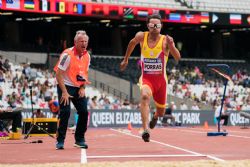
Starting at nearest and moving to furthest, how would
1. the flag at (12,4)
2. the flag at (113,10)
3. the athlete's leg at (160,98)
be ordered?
the athlete's leg at (160,98) < the flag at (12,4) < the flag at (113,10)

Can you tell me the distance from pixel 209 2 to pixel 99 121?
17961 mm

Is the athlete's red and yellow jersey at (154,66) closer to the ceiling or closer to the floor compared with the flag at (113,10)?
closer to the floor

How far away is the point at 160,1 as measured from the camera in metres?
43.7

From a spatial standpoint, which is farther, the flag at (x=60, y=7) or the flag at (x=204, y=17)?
the flag at (x=204, y=17)

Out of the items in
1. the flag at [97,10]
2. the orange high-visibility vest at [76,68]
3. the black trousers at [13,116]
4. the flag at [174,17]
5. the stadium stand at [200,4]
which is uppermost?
the stadium stand at [200,4]

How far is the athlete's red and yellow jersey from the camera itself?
11500mm

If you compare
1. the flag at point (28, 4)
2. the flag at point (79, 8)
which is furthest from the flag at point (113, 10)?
the flag at point (28, 4)

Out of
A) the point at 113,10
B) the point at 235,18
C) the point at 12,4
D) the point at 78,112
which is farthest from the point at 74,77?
the point at 235,18

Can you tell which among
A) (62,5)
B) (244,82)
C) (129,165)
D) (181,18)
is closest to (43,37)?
(62,5)

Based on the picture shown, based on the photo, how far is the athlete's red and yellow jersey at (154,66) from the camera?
37.7ft

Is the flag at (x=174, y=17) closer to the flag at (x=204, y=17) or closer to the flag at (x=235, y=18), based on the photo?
the flag at (x=204, y=17)

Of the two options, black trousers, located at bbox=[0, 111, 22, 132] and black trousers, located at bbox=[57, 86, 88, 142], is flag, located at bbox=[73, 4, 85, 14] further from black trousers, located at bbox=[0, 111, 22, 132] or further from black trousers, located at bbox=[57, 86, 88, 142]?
black trousers, located at bbox=[57, 86, 88, 142]

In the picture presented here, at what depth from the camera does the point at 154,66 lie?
1157 cm

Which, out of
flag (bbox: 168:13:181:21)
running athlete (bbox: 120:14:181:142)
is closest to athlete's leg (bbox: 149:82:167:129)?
running athlete (bbox: 120:14:181:142)
